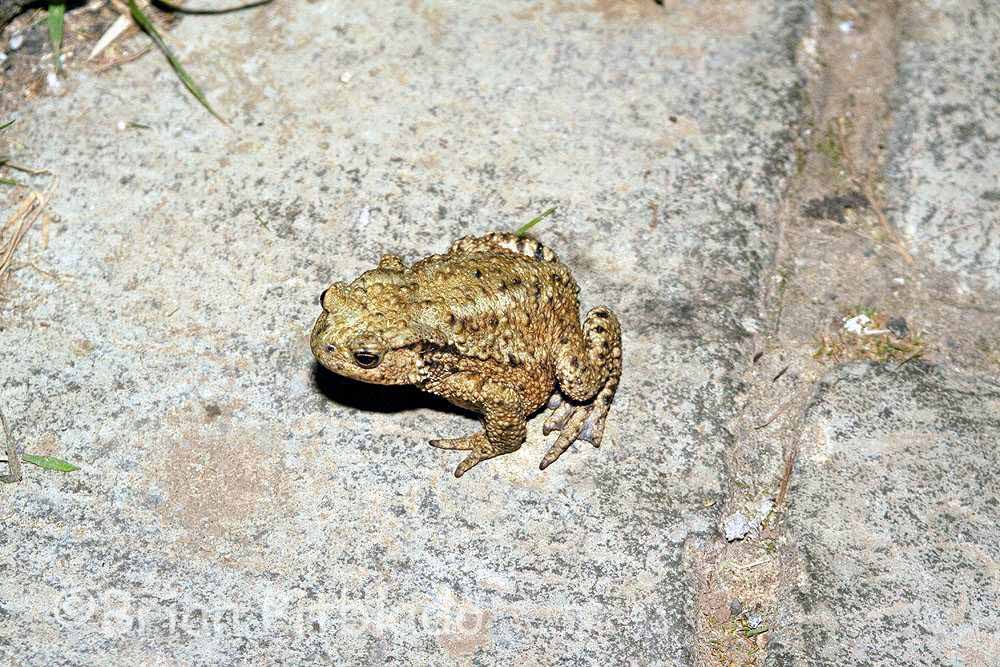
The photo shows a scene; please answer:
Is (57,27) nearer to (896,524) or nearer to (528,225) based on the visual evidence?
(528,225)

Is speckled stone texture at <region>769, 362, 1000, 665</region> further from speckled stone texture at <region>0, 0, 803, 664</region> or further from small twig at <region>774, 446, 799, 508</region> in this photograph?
speckled stone texture at <region>0, 0, 803, 664</region>

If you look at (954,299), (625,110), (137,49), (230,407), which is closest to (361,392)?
(230,407)

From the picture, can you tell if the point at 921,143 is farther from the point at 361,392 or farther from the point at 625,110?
the point at 361,392

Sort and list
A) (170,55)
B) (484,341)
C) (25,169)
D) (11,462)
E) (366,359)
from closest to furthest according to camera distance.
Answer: (366,359) → (484,341) → (11,462) → (25,169) → (170,55)

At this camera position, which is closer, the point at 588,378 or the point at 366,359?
the point at 366,359

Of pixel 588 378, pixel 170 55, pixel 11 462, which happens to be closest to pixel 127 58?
pixel 170 55

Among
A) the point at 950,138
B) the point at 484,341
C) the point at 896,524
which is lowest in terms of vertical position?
the point at 896,524

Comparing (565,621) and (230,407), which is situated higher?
(230,407)
